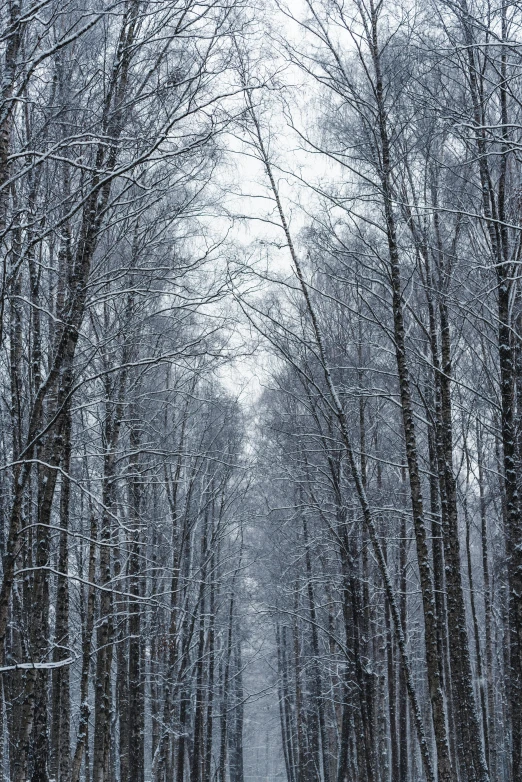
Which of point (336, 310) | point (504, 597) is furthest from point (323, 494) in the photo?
point (504, 597)

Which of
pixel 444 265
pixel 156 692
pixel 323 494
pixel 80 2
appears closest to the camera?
pixel 80 2

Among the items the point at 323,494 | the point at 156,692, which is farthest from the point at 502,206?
the point at 156,692

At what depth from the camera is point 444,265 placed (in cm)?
1071

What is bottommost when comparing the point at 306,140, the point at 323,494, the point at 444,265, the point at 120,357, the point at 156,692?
the point at 156,692

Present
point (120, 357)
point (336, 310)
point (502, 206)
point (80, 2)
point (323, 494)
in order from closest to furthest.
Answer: point (80, 2) < point (502, 206) < point (120, 357) < point (336, 310) < point (323, 494)

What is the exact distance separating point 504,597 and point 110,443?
11282 mm

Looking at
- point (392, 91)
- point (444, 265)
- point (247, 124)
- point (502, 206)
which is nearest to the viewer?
point (502, 206)

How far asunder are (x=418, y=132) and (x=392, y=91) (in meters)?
0.76

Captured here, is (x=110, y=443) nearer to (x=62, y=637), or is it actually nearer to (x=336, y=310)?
(x=62, y=637)

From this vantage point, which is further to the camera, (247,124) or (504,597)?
(504,597)

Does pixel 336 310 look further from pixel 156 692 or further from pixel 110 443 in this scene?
pixel 156 692

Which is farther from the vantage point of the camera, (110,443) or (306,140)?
(110,443)

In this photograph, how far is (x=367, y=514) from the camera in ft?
Result: 29.5

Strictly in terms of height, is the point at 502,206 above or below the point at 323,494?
above
